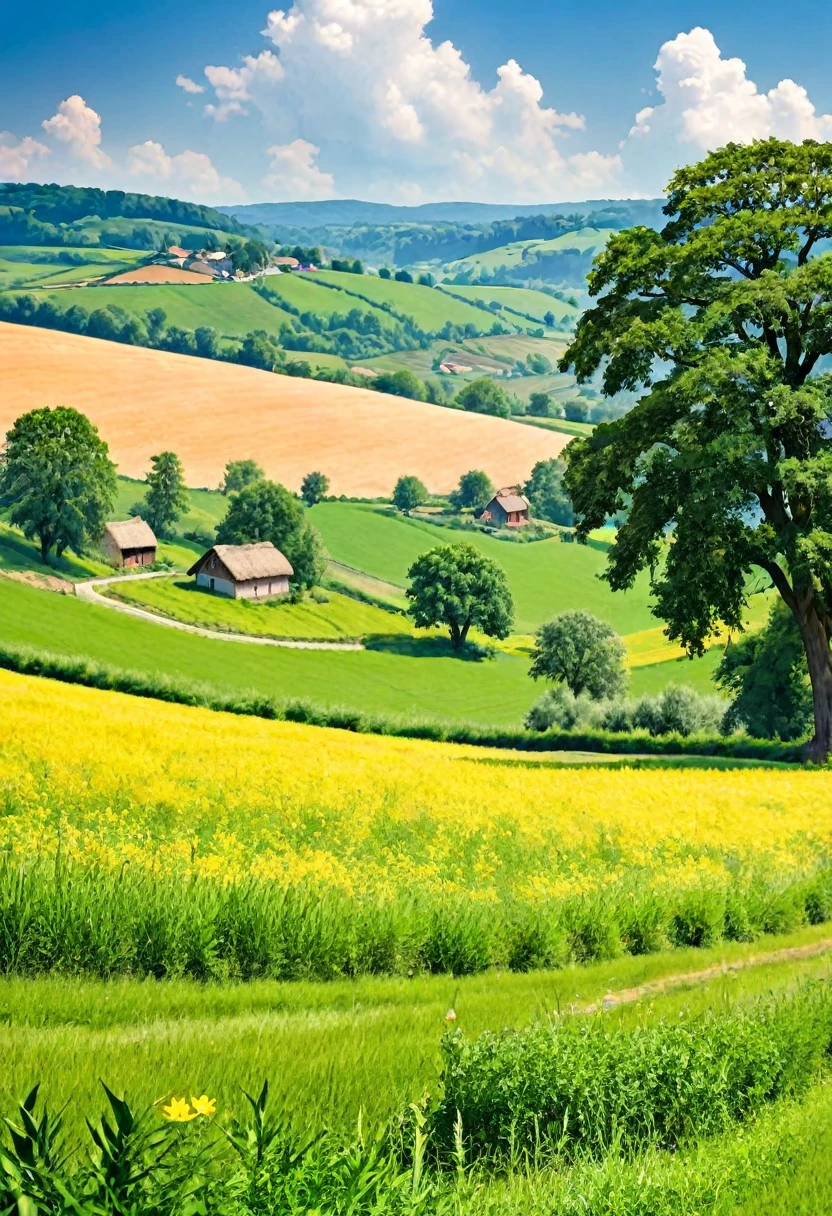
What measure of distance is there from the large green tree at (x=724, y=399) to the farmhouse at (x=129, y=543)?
6916 centimetres

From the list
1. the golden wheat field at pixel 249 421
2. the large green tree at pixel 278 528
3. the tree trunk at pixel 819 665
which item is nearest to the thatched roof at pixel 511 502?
the golden wheat field at pixel 249 421

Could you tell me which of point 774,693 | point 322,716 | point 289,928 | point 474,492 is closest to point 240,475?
point 474,492

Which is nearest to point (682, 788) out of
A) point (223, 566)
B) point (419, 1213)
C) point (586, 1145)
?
point (586, 1145)

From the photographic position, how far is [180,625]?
307 ft

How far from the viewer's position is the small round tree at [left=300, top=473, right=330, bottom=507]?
5753 inches

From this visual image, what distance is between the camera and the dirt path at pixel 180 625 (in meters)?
91.2

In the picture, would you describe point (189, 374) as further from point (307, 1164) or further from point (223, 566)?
point (307, 1164)

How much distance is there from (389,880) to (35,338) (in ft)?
590

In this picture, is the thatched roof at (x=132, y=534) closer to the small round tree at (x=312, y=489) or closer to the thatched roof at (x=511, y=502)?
the small round tree at (x=312, y=489)

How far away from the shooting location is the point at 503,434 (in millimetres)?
186625

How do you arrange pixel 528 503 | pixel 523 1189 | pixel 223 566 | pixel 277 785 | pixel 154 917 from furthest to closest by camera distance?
pixel 528 503
pixel 223 566
pixel 277 785
pixel 154 917
pixel 523 1189

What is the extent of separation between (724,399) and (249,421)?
446 ft

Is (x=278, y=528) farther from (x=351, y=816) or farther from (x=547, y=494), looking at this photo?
(x=351, y=816)

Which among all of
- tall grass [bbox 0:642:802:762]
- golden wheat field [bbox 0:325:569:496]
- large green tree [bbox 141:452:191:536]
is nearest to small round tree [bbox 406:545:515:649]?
large green tree [bbox 141:452:191:536]
